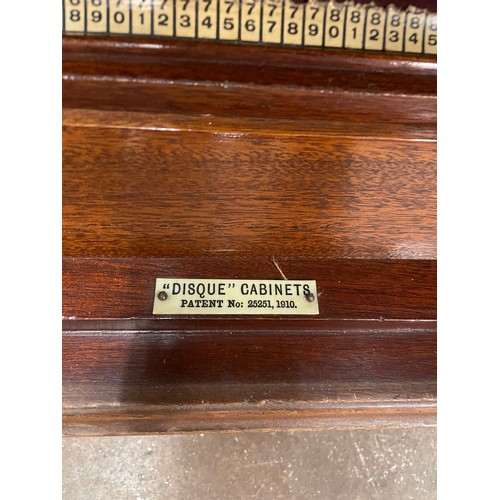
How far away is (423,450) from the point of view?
29.2 inches

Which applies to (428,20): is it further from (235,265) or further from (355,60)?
(235,265)

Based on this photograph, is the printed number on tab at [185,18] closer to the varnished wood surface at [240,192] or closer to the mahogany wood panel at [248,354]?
the varnished wood surface at [240,192]

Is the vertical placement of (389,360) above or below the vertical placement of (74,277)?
below

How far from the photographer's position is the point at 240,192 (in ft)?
2.18

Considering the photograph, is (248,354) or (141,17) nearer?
(141,17)

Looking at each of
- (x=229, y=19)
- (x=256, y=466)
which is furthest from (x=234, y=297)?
(x=229, y=19)

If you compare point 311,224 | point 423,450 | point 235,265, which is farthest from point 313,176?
point 423,450

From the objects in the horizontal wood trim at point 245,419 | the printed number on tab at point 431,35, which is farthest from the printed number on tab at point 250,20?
the horizontal wood trim at point 245,419

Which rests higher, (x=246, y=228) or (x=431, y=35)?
(x=431, y=35)

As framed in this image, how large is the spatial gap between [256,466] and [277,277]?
10.5 inches

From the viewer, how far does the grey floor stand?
68 cm

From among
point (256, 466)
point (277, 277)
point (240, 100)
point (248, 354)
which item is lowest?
point (256, 466)

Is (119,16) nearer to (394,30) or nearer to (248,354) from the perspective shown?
(394,30)

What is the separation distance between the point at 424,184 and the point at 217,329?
36 cm
